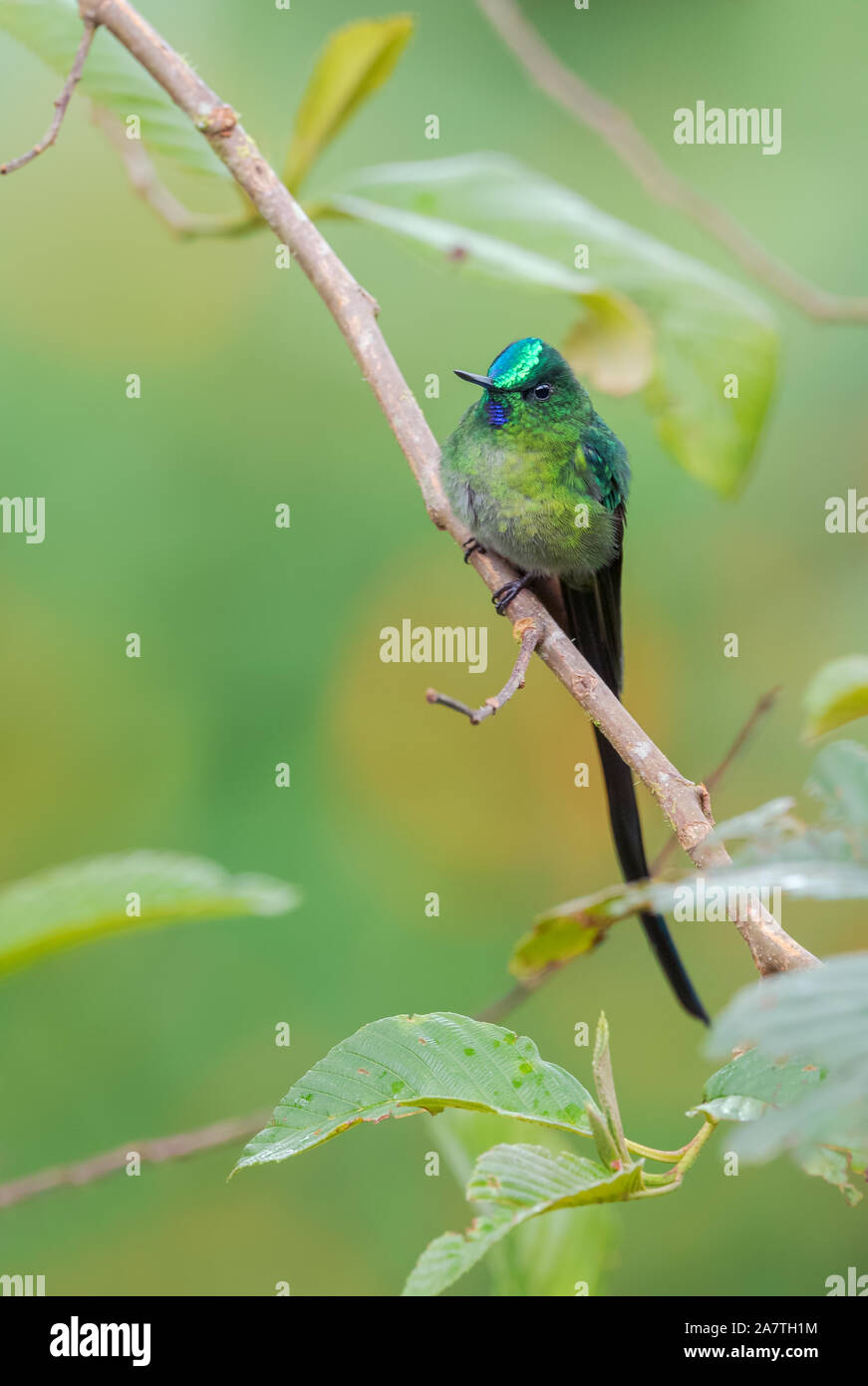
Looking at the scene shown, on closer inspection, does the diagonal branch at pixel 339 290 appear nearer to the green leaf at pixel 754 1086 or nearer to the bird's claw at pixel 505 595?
the bird's claw at pixel 505 595

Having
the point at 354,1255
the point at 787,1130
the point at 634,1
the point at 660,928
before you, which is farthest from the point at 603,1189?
the point at 634,1

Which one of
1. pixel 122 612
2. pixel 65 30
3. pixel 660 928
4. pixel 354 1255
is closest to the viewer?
pixel 660 928

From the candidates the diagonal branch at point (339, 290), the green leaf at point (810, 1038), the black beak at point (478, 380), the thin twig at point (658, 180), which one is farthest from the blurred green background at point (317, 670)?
the green leaf at point (810, 1038)

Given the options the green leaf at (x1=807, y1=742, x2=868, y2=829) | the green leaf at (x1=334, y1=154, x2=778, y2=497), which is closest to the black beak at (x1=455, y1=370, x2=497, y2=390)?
the green leaf at (x1=334, y1=154, x2=778, y2=497)

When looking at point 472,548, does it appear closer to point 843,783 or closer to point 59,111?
point 59,111

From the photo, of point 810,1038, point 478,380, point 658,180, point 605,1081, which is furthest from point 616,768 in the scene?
point 810,1038

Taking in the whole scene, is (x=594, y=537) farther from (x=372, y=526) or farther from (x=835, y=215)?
(x=835, y=215)

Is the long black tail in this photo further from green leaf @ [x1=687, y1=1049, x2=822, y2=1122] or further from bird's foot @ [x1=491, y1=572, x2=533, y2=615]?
green leaf @ [x1=687, y1=1049, x2=822, y2=1122]
